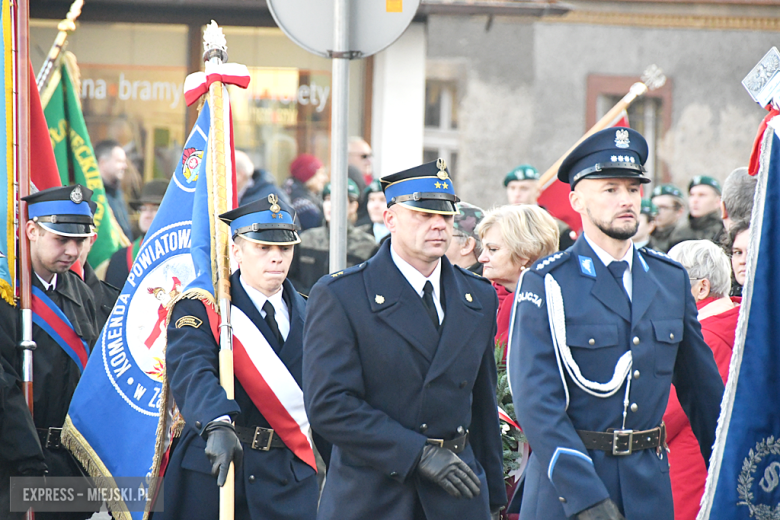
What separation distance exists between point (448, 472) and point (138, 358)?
2.38 m

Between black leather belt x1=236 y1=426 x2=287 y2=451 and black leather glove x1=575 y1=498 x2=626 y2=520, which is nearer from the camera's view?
black leather glove x1=575 y1=498 x2=626 y2=520

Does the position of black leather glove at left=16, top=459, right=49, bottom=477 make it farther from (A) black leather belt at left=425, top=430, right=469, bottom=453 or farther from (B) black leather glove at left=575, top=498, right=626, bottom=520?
(B) black leather glove at left=575, top=498, right=626, bottom=520

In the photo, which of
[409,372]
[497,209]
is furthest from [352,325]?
[497,209]

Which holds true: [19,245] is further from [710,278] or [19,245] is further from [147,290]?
[710,278]

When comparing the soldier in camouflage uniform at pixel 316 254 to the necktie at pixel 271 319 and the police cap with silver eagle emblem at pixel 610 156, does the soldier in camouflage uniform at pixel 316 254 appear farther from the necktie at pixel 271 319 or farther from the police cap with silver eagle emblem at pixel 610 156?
the police cap with silver eagle emblem at pixel 610 156

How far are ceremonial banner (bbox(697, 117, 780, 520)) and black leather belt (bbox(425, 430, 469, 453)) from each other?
85cm

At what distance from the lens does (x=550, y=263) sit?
3.75 m

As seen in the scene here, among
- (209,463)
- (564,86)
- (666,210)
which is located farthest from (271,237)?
(564,86)

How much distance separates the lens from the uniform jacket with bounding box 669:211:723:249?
848cm

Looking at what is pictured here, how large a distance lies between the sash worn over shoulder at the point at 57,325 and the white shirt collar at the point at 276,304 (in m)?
1.44

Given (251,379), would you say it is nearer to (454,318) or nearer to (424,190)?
(454,318)

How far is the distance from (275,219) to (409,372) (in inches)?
46.5

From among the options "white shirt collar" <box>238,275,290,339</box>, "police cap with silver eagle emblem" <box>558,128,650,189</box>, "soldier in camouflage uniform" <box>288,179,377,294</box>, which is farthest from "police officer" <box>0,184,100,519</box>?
"police cap with silver eagle emblem" <box>558,128,650,189</box>

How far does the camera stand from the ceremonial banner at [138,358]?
530 centimetres
